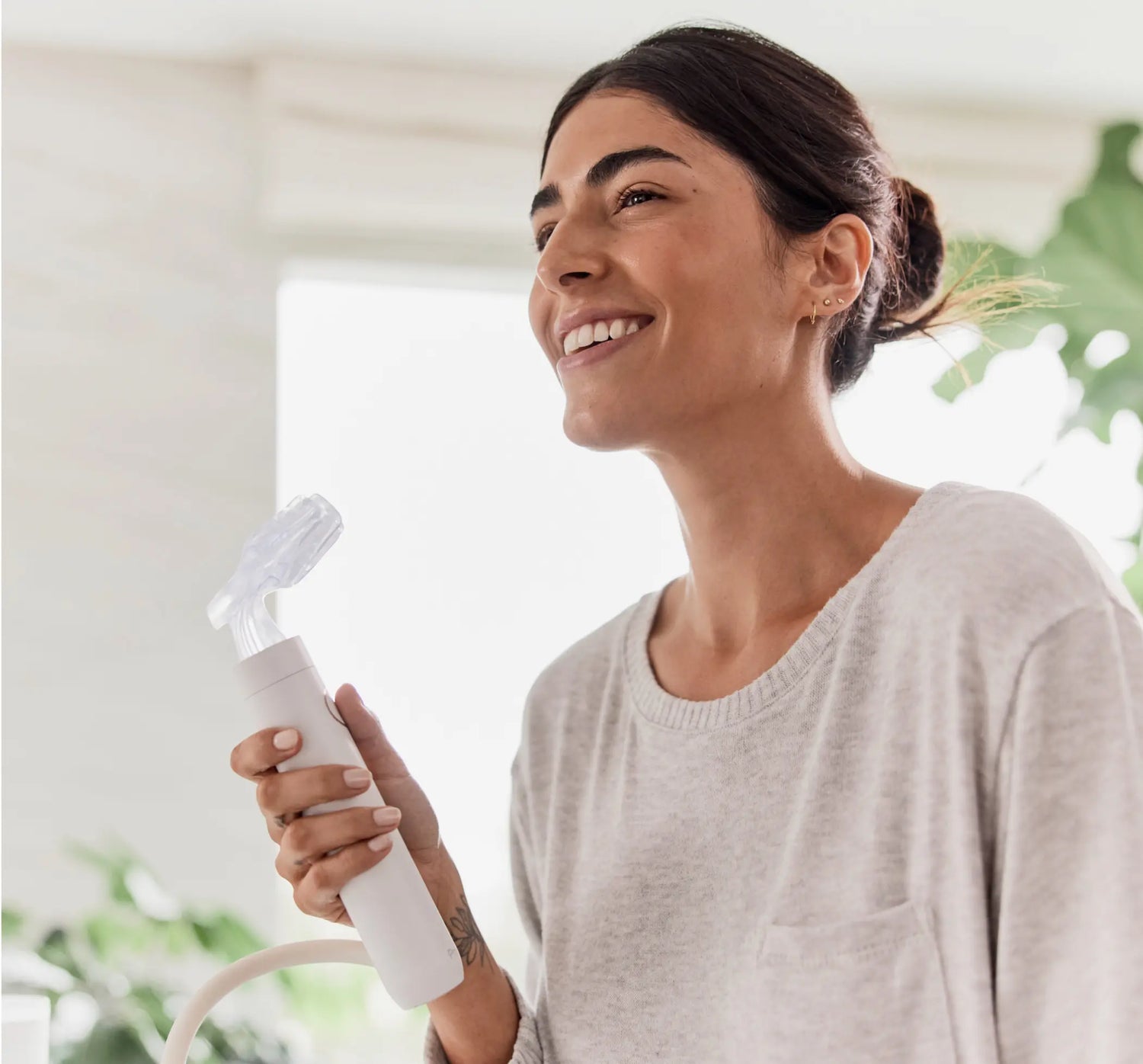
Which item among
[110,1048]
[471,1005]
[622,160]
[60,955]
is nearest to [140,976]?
[60,955]

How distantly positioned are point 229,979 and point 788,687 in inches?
15.2

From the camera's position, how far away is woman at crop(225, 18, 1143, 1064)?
0.66 metres

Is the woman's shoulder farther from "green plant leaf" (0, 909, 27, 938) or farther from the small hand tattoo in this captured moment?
"green plant leaf" (0, 909, 27, 938)

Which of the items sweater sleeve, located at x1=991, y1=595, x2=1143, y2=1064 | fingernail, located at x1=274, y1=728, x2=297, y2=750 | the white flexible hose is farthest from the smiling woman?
fingernail, located at x1=274, y1=728, x2=297, y2=750

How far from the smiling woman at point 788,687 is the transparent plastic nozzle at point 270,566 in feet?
0.63

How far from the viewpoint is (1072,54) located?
1.99m

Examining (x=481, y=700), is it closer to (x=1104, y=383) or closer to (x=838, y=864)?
(x=1104, y=383)

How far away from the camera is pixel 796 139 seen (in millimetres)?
870

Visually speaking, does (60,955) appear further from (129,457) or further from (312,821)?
(312,821)

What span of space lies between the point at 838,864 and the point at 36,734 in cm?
140

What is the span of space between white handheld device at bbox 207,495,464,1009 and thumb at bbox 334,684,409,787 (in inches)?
0.6

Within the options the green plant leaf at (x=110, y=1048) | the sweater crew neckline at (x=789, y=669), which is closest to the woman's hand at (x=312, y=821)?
the sweater crew neckline at (x=789, y=669)

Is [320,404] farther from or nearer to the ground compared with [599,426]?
farther from the ground

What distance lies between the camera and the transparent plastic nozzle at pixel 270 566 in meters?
0.75
